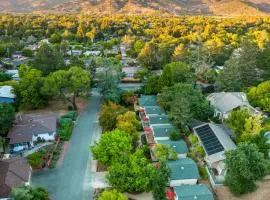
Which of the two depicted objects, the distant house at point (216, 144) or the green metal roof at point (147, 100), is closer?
the distant house at point (216, 144)

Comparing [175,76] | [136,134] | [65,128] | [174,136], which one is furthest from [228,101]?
[65,128]

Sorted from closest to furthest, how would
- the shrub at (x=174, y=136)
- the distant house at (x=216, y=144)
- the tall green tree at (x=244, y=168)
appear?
the tall green tree at (x=244, y=168) < the distant house at (x=216, y=144) < the shrub at (x=174, y=136)

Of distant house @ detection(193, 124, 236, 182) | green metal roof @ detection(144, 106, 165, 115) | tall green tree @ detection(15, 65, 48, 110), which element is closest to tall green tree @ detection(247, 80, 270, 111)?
distant house @ detection(193, 124, 236, 182)

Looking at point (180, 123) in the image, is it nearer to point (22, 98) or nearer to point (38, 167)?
point (38, 167)

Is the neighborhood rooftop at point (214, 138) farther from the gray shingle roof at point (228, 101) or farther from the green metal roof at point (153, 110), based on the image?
the green metal roof at point (153, 110)

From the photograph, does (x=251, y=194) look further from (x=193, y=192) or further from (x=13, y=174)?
(x=13, y=174)

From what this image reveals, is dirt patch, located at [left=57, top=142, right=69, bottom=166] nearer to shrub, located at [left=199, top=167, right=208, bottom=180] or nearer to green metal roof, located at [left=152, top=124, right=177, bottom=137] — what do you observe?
green metal roof, located at [left=152, top=124, right=177, bottom=137]

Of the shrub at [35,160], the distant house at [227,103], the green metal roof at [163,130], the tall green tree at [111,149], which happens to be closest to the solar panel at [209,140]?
the green metal roof at [163,130]
